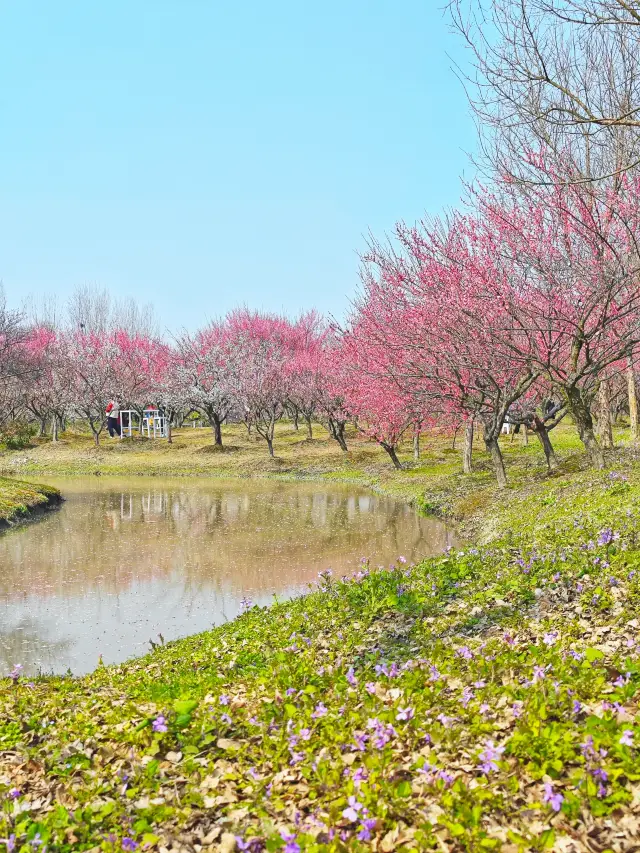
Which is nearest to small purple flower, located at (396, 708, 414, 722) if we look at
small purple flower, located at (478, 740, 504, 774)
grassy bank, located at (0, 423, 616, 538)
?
small purple flower, located at (478, 740, 504, 774)

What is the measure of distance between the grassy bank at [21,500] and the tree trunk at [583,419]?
1621cm

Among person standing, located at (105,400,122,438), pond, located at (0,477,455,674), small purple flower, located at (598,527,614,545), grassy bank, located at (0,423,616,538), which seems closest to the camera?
small purple flower, located at (598,527,614,545)

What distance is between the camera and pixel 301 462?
137ft

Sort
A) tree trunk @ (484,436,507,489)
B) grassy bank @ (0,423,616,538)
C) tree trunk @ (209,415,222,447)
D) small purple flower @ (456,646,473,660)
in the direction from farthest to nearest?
tree trunk @ (209,415,222,447) < grassy bank @ (0,423,616,538) < tree trunk @ (484,436,507,489) < small purple flower @ (456,646,473,660)

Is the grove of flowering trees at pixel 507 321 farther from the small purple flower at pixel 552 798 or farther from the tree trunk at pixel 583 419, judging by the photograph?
the small purple flower at pixel 552 798

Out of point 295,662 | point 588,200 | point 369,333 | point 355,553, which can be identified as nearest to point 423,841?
point 295,662

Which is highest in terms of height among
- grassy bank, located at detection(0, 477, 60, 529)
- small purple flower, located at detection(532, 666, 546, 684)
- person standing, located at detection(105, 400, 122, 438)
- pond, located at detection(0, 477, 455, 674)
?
person standing, located at detection(105, 400, 122, 438)

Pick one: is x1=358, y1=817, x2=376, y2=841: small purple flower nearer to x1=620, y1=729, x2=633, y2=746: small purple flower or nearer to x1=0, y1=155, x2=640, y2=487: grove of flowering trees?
x1=620, y1=729, x2=633, y2=746: small purple flower

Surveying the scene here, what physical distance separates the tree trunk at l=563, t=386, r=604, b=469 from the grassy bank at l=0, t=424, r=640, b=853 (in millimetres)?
8919

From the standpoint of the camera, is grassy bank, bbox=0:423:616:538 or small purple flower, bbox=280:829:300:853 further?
grassy bank, bbox=0:423:616:538

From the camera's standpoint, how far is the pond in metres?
10.2

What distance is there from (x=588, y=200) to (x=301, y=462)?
2922 centimetres

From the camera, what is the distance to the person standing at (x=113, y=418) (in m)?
62.2

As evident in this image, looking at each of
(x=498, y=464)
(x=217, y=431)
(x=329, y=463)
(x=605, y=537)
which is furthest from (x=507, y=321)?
(x=217, y=431)
